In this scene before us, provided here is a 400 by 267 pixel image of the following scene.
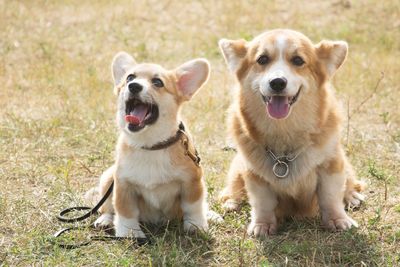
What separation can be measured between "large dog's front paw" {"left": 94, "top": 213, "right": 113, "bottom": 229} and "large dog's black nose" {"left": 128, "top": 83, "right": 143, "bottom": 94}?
930 millimetres

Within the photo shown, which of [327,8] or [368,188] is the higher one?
[327,8]

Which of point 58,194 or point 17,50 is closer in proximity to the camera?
point 58,194

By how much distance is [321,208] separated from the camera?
4195 millimetres

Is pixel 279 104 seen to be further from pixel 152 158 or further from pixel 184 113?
pixel 184 113

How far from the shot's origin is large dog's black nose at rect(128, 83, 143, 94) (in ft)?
12.5

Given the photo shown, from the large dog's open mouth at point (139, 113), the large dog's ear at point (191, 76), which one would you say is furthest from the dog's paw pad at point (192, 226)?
the large dog's ear at point (191, 76)

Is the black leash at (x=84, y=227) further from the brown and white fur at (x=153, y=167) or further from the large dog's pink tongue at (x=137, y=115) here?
the large dog's pink tongue at (x=137, y=115)

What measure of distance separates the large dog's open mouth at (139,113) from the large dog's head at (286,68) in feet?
2.23

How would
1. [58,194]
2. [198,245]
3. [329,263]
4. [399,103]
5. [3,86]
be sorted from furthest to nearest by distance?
[3,86]
[399,103]
[58,194]
[198,245]
[329,263]

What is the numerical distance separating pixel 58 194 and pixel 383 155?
9.26 ft

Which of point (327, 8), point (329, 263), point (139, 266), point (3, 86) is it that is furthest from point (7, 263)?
point (327, 8)

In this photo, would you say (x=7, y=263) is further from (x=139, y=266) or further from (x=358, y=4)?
(x=358, y=4)

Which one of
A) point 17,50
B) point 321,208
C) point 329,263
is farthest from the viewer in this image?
point 17,50

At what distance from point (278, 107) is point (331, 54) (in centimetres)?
53
